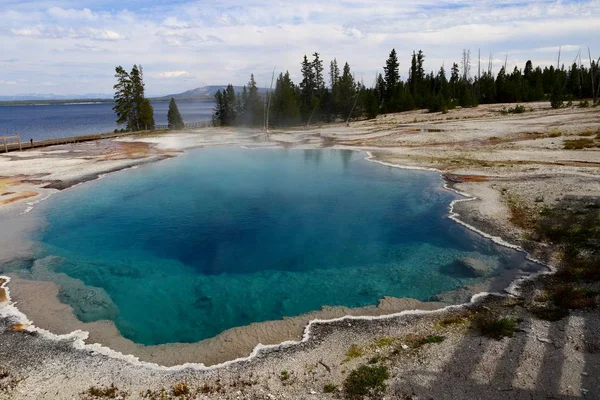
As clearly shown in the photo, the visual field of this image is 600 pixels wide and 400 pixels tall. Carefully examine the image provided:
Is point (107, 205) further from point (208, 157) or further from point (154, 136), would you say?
point (154, 136)

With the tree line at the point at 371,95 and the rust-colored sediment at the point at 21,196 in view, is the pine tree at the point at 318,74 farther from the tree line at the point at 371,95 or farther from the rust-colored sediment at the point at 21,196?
the rust-colored sediment at the point at 21,196

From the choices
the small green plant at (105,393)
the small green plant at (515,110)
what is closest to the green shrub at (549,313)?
the small green plant at (105,393)

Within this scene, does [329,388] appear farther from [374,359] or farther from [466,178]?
[466,178]

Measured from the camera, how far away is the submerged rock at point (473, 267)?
16719 millimetres

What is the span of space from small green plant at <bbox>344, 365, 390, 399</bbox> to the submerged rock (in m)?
8.14

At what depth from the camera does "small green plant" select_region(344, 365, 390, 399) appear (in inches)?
377

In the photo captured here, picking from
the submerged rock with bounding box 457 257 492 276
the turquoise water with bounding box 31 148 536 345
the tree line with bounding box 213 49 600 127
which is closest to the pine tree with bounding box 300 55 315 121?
the tree line with bounding box 213 49 600 127

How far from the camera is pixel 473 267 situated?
674 inches

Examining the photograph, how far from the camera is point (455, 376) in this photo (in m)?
9.88

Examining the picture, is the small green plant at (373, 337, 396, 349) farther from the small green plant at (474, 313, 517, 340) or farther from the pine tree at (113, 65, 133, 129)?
the pine tree at (113, 65, 133, 129)

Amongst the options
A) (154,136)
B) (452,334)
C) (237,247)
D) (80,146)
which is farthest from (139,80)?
(452,334)

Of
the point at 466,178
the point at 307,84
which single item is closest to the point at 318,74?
the point at 307,84

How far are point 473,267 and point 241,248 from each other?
10525mm

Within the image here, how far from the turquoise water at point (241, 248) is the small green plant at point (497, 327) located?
2917mm
